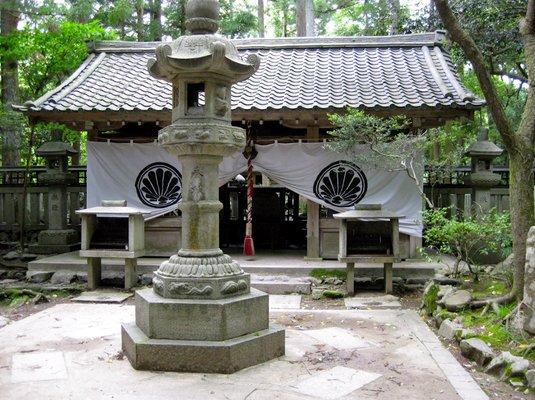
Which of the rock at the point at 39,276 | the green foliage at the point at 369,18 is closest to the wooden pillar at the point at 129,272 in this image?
the rock at the point at 39,276

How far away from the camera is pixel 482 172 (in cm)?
1120

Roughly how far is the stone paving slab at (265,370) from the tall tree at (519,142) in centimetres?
164

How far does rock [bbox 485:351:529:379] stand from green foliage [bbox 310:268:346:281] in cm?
466

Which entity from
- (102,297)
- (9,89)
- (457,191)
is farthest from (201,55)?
(9,89)

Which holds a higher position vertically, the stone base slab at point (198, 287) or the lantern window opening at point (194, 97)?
the lantern window opening at point (194, 97)

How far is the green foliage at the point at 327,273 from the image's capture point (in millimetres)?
9914

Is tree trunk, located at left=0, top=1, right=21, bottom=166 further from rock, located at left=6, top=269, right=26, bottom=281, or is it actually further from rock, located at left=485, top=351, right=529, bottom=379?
rock, located at left=485, top=351, right=529, bottom=379

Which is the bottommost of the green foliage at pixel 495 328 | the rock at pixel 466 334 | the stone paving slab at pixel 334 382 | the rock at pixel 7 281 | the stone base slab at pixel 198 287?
the rock at pixel 7 281

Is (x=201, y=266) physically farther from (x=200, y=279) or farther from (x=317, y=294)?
(x=317, y=294)

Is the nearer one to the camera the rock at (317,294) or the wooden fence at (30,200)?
the rock at (317,294)

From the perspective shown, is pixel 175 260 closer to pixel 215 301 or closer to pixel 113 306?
pixel 215 301

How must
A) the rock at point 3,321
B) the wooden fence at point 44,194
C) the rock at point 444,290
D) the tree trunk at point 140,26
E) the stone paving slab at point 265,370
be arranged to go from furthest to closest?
the tree trunk at point 140,26 < the wooden fence at point 44,194 < the rock at point 444,290 < the rock at point 3,321 < the stone paving slab at point 265,370

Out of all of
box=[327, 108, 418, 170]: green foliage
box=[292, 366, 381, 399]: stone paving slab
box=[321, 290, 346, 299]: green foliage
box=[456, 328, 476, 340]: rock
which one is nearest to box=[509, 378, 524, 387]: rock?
box=[456, 328, 476, 340]: rock

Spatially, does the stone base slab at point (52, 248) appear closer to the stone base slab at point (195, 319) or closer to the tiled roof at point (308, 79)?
the tiled roof at point (308, 79)
